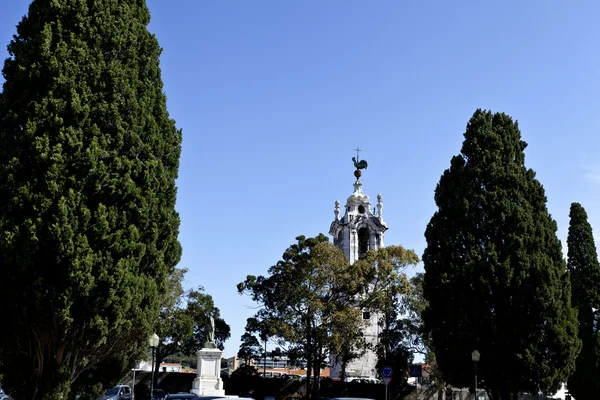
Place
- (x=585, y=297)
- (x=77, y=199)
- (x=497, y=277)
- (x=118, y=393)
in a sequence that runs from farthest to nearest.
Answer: (x=585, y=297)
(x=118, y=393)
(x=497, y=277)
(x=77, y=199)

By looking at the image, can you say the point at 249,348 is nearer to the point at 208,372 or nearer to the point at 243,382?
the point at 243,382

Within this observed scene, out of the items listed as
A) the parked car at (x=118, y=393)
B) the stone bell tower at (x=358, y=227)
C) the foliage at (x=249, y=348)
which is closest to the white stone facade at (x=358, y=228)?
the stone bell tower at (x=358, y=227)

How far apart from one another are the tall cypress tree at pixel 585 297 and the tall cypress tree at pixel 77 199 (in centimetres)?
2284

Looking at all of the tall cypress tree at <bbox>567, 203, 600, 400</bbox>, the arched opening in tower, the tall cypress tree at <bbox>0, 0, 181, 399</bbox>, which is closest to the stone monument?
the tall cypress tree at <bbox>0, 0, 181, 399</bbox>

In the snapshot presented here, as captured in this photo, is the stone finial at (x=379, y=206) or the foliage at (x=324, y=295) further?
the stone finial at (x=379, y=206)

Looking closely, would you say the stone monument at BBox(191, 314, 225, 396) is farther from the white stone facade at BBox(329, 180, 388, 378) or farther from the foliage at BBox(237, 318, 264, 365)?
the white stone facade at BBox(329, 180, 388, 378)

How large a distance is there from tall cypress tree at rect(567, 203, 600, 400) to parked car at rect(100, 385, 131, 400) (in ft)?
73.6

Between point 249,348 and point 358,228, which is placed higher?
point 358,228

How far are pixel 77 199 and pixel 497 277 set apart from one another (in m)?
16.0

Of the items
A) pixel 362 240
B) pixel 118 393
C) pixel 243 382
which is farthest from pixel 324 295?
pixel 362 240

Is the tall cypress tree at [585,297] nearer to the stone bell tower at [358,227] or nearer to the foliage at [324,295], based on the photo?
the foliage at [324,295]

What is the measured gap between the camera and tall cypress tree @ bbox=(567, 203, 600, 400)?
31008 millimetres

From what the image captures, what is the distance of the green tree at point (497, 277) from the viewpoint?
23.0 m

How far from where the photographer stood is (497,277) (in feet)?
78.0
